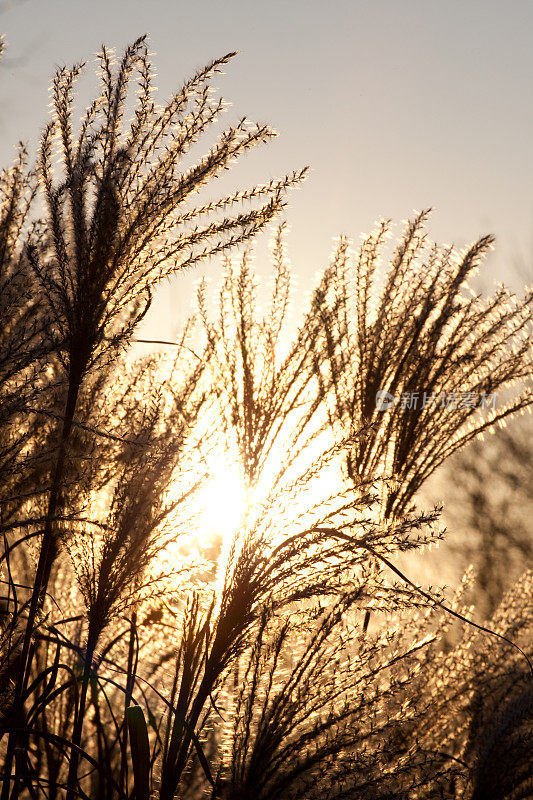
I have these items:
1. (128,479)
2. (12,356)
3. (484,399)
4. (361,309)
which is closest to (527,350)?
(484,399)

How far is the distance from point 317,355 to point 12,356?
3.24 ft

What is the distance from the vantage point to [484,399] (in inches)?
96.6

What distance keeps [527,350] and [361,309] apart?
1.90 feet

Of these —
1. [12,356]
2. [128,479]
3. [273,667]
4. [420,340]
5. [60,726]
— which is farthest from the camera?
[420,340]

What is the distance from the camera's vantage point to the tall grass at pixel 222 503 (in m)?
1.47

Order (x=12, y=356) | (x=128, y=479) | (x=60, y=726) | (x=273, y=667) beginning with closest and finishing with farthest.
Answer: (x=12, y=356) → (x=128, y=479) → (x=273, y=667) → (x=60, y=726)

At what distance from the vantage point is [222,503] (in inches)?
69.2

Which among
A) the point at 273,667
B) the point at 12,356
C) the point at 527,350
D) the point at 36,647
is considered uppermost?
the point at 527,350

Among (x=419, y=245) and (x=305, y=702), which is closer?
(x=305, y=702)

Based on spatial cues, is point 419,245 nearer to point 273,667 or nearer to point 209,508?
point 209,508

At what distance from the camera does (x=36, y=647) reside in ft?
7.04

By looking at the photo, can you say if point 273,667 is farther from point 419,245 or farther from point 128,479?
point 419,245

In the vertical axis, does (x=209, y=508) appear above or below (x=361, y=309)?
below

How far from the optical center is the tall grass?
1471 mm
